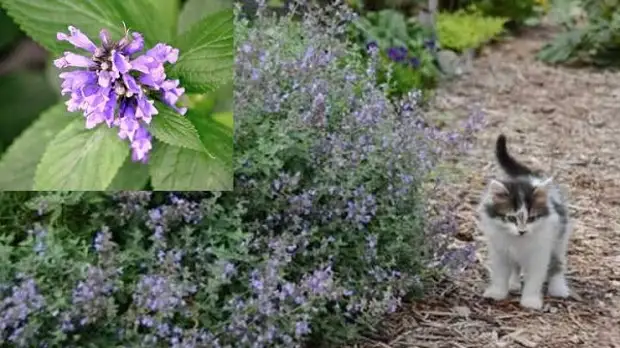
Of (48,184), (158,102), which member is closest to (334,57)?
(158,102)

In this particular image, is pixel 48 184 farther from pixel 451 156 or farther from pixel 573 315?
pixel 573 315

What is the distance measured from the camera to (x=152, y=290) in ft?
5.42

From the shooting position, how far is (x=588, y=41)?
2.11m

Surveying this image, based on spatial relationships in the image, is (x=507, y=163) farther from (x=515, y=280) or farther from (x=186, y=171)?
(x=186, y=171)

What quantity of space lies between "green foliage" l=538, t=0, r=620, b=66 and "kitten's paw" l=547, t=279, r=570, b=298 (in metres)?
0.48

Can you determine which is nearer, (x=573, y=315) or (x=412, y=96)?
(x=573, y=315)

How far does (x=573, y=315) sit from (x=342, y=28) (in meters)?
0.76

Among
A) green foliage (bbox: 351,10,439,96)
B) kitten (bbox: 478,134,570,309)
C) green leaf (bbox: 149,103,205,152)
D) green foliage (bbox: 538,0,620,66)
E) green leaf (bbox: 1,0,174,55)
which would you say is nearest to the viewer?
green leaf (bbox: 1,0,174,55)

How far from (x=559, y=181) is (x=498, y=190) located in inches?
4.8

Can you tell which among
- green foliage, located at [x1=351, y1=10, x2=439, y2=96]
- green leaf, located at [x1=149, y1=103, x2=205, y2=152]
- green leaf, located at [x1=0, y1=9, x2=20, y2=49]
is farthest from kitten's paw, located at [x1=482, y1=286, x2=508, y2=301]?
green leaf, located at [x1=0, y1=9, x2=20, y2=49]

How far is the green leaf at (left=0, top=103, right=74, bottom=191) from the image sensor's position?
161cm

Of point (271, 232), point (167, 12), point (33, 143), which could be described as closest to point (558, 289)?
point (271, 232)

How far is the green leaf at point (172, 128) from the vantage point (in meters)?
1.74

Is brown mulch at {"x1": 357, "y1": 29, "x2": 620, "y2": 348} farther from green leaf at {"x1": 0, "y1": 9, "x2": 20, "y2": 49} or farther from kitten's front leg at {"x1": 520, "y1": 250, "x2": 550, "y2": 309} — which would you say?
green leaf at {"x1": 0, "y1": 9, "x2": 20, "y2": 49}
